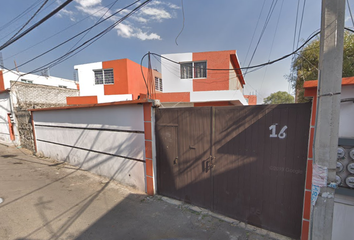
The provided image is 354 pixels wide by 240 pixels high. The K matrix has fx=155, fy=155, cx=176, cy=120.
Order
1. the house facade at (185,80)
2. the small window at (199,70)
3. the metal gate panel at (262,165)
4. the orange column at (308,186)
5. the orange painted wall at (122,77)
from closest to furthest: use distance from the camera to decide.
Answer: the orange column at (308,186) < the metal gate panel at (262,165) < the house facade at (185,80) < the small window at (199,70) < the orange painted wall at (122,77)

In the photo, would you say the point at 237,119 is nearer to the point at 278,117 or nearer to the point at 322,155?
the point at 278,117

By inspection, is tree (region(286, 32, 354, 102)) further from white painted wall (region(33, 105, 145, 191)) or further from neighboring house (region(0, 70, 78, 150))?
neighboring house (region(0, 70, 78, 150))

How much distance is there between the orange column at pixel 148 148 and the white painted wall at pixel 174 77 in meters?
7.12

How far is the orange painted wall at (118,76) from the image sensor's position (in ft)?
39.4

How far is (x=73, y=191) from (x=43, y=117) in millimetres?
4972

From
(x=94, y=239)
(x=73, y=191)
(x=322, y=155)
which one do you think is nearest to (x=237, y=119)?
(x=322, y=155)

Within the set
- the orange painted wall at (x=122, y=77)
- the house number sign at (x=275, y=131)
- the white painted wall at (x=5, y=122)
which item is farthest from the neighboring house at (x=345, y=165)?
the white painted wall at (x=5, y=122)

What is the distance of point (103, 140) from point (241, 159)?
411 centimetres

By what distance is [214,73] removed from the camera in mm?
10055

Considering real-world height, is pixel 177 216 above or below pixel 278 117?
below

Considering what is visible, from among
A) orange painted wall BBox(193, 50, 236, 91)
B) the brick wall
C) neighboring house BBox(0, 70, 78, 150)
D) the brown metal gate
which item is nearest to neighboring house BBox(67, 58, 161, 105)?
the brick wall

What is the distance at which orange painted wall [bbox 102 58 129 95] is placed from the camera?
473 inches

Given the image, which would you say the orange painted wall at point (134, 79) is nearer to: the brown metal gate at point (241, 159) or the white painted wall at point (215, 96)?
the white painted wall at point (215, 96)

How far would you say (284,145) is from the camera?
2.57m
